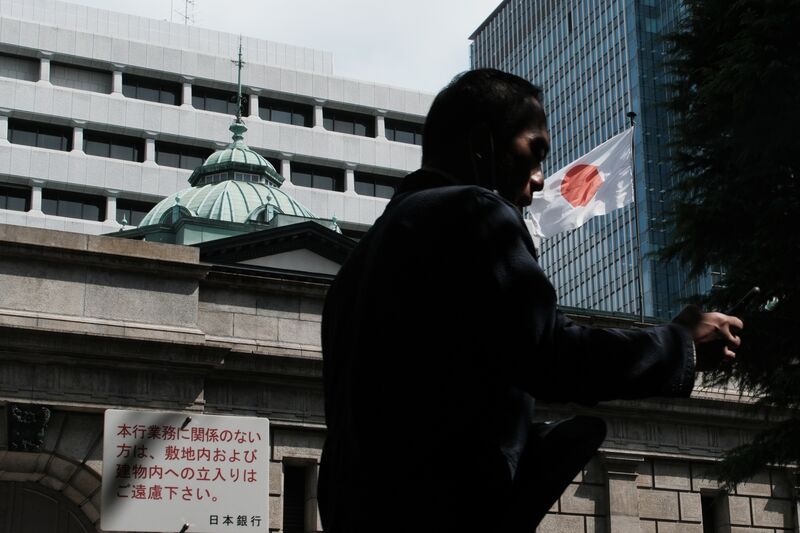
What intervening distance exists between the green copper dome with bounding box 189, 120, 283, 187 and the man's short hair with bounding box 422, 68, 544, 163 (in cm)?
4275

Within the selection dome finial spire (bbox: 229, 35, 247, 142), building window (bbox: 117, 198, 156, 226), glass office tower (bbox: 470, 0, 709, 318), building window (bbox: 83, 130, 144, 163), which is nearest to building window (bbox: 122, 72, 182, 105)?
building window (bbox: 83, 130, 144, 163)

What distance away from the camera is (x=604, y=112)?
359ft

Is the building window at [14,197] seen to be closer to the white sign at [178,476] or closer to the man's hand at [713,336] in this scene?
the white sign at [178,476]

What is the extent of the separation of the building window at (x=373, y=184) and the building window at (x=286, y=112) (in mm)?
4503

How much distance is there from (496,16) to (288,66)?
163 ft

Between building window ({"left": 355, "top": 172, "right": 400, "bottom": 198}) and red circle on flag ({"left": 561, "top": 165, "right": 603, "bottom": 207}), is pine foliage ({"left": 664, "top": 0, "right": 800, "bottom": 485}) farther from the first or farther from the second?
building window ({"left": 355, "top": 172, "right": 400, "bottom": 198})

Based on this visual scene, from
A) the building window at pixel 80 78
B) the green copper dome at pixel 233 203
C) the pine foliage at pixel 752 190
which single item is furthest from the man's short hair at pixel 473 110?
the building window at pixel 80 78


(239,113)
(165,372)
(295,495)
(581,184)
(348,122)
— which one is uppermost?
(348,122)

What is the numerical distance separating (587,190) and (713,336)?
25763 mm

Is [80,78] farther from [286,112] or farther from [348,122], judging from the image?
[348,122]

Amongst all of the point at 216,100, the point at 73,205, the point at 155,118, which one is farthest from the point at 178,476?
the point at 216,100

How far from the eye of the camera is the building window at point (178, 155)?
76.1 m

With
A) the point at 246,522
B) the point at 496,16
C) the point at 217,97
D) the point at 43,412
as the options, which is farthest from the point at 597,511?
the point at 496,16

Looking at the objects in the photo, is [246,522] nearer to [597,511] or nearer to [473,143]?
[597,511]
